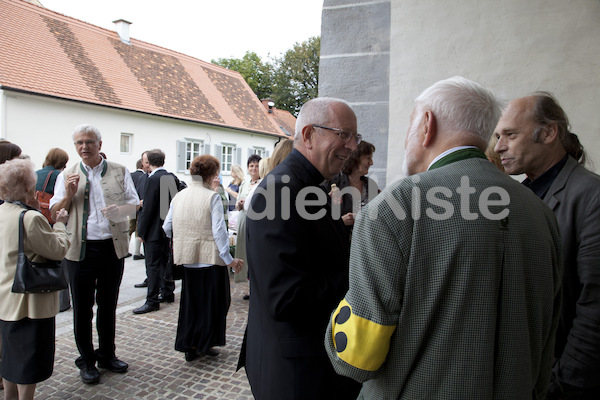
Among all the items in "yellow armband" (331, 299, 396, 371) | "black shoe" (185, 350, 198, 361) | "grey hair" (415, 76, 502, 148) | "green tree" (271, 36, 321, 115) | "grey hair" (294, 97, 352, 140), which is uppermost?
"green tree" (271, 36, 321, 115)

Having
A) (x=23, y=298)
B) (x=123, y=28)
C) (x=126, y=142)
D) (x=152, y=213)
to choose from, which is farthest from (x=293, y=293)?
(x=123, y=28)

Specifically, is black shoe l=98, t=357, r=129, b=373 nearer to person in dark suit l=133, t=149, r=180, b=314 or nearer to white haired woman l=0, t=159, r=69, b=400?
white haired woman l=0, t=159, r=69, b=400

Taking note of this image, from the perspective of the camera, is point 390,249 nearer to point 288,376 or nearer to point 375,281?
point 375,281

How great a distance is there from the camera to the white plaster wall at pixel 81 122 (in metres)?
13.8

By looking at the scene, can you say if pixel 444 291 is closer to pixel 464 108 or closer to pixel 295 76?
pixel 464 108

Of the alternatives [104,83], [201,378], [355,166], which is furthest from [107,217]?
[104,83]

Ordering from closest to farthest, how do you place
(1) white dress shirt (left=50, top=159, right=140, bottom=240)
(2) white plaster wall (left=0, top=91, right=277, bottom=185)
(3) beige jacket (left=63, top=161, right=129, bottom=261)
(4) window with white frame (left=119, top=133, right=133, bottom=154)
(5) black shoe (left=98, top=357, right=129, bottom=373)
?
(3) beige jacket (left=63, top=161, right=129, bottom=261) < (1) white dress shirt (left=50, top=159, right=140, bottom=240) < (5) black shoe (left=98, top=357, right=129, bottom=373) < (2) white plaster wall (left=0, top=91, right=277, bottom=185) < (4) window with white frame (left=119, top=133, right=133, bottom=154)

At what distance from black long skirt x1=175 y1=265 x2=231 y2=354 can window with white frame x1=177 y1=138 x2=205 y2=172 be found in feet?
53.4

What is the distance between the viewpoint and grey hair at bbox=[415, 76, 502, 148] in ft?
4.19

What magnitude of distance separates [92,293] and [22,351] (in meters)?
0.92

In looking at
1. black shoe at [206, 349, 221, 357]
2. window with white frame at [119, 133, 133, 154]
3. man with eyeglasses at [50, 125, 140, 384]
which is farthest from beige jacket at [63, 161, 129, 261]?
window with white frame at [119, 133, 133, 154]

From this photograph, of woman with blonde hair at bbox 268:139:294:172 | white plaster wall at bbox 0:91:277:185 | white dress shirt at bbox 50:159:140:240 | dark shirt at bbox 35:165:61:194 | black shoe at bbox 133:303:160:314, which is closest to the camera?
white dress shirt at bbox 50:159:140:240

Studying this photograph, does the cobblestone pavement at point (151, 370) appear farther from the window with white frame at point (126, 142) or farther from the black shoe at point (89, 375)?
the window with white frame at point (126, 142)

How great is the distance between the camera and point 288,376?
1771mm
